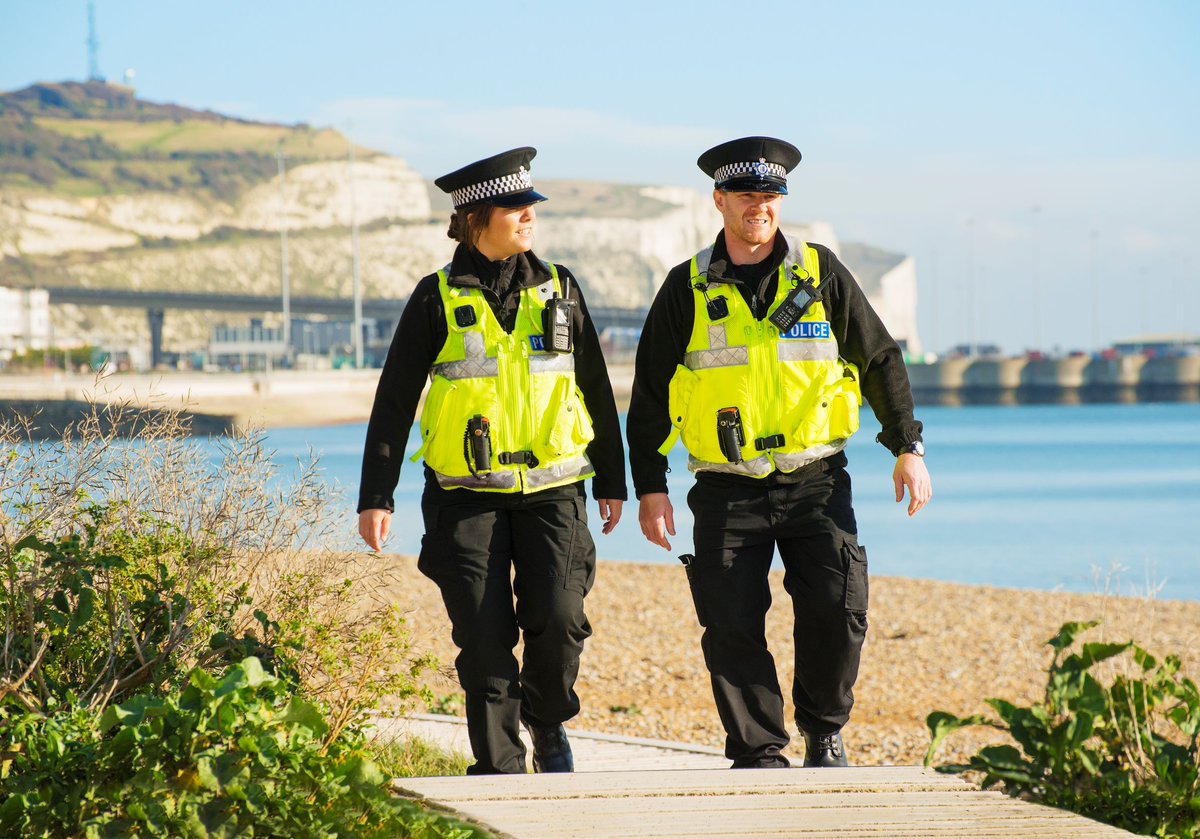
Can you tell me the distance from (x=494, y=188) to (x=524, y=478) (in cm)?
96

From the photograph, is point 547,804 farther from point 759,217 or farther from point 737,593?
point 759,217

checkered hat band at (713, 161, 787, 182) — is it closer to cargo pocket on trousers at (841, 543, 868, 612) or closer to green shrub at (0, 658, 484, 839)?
cargo pocket on trousers at (841, 543, 868, 612)

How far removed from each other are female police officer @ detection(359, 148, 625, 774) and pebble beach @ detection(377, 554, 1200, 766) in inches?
17.6

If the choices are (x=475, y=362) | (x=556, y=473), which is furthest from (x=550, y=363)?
(x=556, y=473)

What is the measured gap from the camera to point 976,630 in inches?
518

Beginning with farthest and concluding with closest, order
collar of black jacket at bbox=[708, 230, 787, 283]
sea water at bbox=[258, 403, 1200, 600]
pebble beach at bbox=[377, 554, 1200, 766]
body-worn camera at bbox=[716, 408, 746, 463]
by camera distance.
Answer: sea water at bbox=[258, 403, 1200, 600] → pebble beach at bbox=[377, 554, 1200, 766] → collar of black jacket at bbox=[708, 230, 787, 283] → body-worn camera at bbox=[716, 408, 746, 463]

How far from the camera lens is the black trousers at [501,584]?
4703 mm

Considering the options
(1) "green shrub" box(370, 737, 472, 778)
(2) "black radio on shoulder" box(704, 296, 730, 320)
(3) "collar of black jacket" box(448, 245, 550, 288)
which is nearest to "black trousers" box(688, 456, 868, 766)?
(2) "black radio on shoulder" box(704, 296, 730, 320)

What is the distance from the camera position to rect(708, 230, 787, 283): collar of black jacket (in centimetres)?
487

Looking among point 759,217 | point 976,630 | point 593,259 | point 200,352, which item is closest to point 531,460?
point 759,217

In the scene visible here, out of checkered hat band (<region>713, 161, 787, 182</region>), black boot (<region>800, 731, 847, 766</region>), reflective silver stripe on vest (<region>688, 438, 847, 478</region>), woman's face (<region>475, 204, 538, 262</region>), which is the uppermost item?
checkered hat band (<region>713, 161, 787, 182</region>)

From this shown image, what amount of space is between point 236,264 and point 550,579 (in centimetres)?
15727

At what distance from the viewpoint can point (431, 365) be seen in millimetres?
4832

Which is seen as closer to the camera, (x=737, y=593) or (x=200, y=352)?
(x=737, y=593)
